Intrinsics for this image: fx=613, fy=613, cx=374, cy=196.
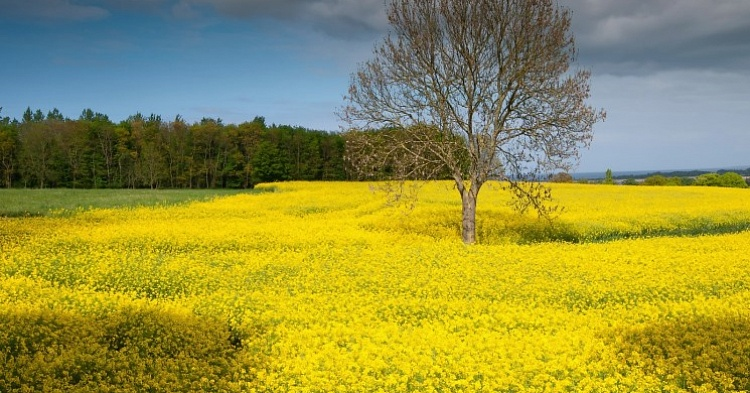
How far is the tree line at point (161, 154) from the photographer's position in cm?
7619

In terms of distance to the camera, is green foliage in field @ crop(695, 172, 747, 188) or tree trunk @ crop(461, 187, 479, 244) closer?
tree trunk @ crop(461, 187, 479, 244)

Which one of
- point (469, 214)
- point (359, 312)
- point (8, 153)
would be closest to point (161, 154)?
point (8, 153)

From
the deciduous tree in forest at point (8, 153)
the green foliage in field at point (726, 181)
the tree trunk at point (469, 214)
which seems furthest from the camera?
the green foliage in field at point (726, 181)

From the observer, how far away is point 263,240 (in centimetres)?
2322

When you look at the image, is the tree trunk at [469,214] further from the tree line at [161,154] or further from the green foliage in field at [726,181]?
the green foliage in field at [726,181]

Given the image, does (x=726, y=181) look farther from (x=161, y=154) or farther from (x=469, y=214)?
(x=161, y=154)

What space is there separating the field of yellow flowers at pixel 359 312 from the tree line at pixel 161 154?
51.9 metres

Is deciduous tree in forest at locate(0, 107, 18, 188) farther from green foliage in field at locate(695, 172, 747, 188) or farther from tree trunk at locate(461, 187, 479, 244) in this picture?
green foliage in field at locate(695, 172, 747, 188)

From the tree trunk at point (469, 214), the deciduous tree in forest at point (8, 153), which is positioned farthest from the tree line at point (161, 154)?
the tree trunk at point (469, 214)

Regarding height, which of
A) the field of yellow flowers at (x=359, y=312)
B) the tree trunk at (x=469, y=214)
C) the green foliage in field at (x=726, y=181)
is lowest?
the field of yellow flowers at (x=359, y=312)

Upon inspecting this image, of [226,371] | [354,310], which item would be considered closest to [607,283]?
[354,310]

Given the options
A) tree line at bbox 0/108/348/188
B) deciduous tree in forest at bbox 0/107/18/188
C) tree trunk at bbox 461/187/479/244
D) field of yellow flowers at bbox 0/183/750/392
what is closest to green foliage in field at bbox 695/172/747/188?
tree line at bbox 0/108/348/188

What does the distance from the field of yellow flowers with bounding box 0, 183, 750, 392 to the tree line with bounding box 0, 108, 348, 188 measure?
51884 millimetres

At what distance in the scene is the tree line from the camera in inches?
3000
